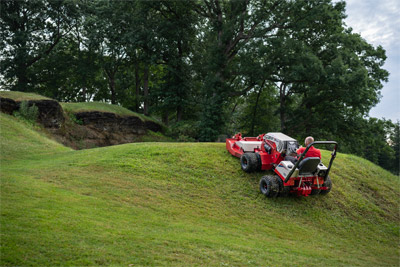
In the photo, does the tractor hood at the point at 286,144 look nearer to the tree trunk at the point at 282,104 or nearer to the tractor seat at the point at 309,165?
the tractor seat at the point at 309,165

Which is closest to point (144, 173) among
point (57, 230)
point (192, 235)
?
point (192, 235)

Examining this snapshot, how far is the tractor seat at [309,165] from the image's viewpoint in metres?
9.88

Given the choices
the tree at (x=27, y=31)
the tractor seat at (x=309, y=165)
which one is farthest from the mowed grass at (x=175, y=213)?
the tree at (x=27, y=31)

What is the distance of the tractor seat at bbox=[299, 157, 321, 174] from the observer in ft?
32.4

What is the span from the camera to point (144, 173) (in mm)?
→ 11898

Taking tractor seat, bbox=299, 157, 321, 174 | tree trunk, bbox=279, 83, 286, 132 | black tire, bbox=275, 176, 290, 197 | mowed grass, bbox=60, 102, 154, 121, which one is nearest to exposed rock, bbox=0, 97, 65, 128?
mowed grass, bbox=60, 102, 154, 121

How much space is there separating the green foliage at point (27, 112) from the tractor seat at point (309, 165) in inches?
674

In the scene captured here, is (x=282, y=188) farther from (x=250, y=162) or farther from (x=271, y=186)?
(x=250, y=162)

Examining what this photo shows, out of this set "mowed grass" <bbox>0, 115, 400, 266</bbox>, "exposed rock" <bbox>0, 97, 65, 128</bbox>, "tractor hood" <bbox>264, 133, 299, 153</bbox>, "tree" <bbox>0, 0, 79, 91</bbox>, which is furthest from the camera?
"tree" <bbox>0, 0, 79, 91</bbox>

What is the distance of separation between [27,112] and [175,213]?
605 inches

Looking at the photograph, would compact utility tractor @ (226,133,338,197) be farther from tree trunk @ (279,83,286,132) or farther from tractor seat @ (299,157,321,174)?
tree trunk @ (279,83,286,132)

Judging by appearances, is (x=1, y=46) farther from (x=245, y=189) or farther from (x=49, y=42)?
(x=245, y=189)

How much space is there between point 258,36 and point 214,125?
8414 mm

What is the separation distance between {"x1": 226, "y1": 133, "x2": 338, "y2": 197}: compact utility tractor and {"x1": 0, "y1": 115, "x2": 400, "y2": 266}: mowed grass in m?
0.53
